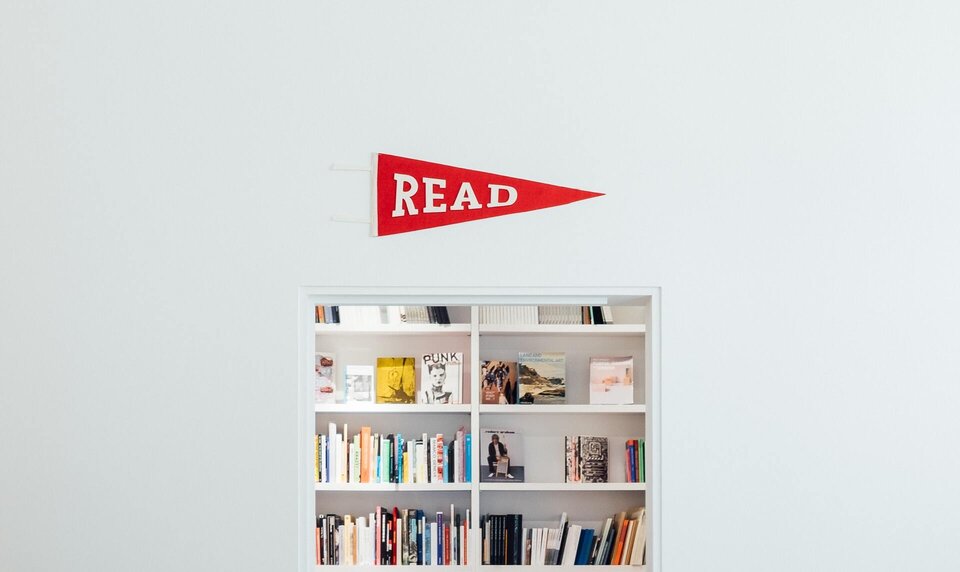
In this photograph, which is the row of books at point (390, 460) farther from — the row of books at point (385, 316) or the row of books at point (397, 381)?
the row of books at point (385, 316)

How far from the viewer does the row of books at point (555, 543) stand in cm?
453

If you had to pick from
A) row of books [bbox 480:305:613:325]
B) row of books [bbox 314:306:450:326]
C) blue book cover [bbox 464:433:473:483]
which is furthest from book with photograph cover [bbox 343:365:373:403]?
row of books [bbox 480:305:613:325]

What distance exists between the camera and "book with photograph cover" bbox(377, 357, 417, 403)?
4582 mm

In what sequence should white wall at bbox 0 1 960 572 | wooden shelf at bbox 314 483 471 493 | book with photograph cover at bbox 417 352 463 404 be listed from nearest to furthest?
white wall at bbox 0 1 960 572 → wooden shelf at bbox 314 483 471 493 → book with photograph cover at bbox 417 352 463 404

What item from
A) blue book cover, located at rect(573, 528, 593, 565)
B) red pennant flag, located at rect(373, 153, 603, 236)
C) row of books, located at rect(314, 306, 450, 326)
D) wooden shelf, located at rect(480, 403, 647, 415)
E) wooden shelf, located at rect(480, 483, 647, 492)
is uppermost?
red pennant flag, located at rect(373, 153, 603, 236)

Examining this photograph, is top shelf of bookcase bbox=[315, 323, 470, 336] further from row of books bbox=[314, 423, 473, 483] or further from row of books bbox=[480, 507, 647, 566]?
row of books bbox=[480, 507, 647, 566]

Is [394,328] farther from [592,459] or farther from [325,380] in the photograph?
[592,459]

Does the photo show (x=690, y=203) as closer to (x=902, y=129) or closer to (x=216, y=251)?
(x=902, y=129)

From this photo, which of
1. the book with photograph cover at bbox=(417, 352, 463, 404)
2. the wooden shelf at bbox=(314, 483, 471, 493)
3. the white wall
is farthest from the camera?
the book with photograph cover at bbox=(417, 352, 463, 404)

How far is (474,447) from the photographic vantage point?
14.7 feet

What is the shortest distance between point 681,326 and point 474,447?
6.68ft

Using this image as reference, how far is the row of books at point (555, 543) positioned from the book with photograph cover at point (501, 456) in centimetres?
19

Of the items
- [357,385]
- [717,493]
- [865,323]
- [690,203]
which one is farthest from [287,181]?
[357,385]

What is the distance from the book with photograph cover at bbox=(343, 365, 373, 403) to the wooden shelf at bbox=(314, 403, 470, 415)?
7 cm
